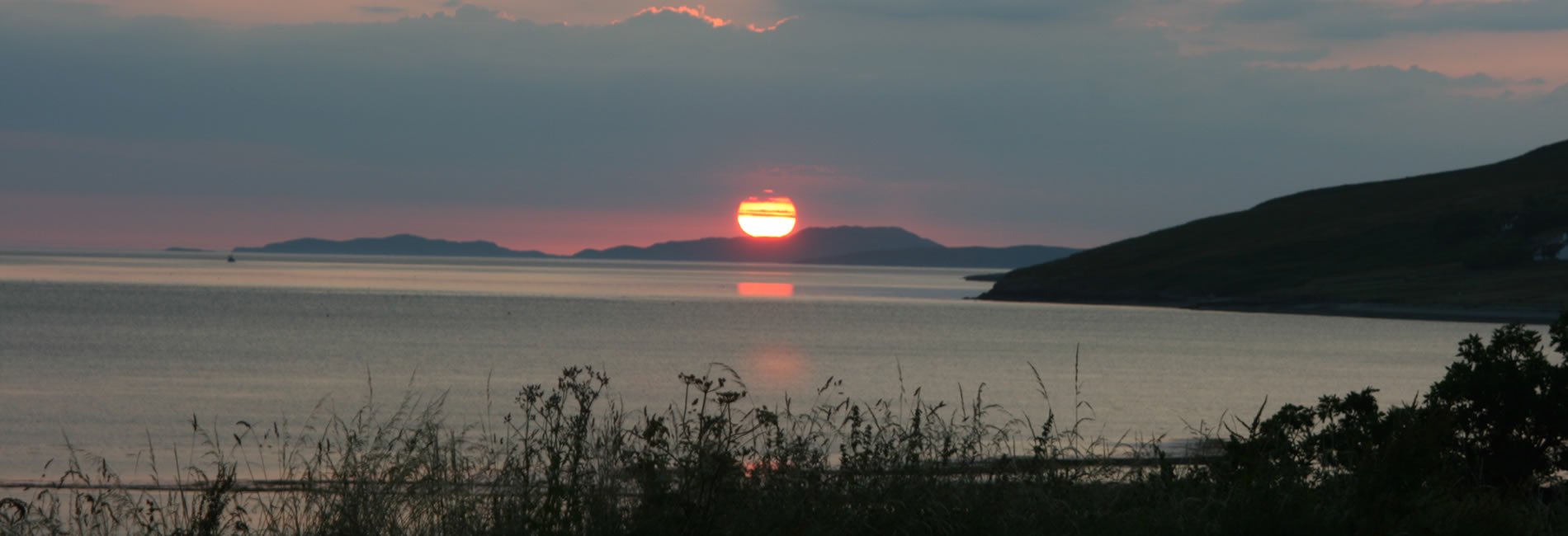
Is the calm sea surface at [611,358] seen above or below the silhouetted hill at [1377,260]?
below

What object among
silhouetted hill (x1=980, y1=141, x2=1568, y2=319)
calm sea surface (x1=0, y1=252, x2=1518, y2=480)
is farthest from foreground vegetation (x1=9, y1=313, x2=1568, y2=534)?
silhouetted hill (x1=980, y1=141, x2=1568, y2=319)

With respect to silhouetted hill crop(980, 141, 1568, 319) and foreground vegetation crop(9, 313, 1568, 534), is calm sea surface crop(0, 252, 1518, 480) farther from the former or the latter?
silhouetted hill crop(980, 141, 1568, 319)

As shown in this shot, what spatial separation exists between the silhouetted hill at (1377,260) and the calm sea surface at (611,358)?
16.3m

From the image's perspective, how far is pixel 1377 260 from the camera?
162 m

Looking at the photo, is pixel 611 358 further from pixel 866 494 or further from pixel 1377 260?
pixel 1377 260

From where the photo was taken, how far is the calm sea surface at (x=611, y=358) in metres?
38.9

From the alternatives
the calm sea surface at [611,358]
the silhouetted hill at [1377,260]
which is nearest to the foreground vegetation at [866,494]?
the calm sea surface at [611,358]

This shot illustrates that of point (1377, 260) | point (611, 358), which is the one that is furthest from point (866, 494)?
point (1377, 260)

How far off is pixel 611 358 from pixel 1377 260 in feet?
415

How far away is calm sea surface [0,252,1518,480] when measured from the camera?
128 feet

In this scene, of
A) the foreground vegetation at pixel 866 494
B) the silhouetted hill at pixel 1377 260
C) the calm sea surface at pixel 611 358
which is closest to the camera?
the foreground vegetation at pixel 866 494

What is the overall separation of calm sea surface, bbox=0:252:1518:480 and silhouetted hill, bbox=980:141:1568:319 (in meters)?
16.3

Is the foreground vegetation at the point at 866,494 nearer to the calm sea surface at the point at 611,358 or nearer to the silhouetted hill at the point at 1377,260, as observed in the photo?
the calm sea surface at the point at 611,358

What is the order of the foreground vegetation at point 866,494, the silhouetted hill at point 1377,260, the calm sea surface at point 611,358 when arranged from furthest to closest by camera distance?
the silhouetted hill at point 1377,260 → the calm sea surface at point 611,358 → the foreground vegetation at point 866,494
